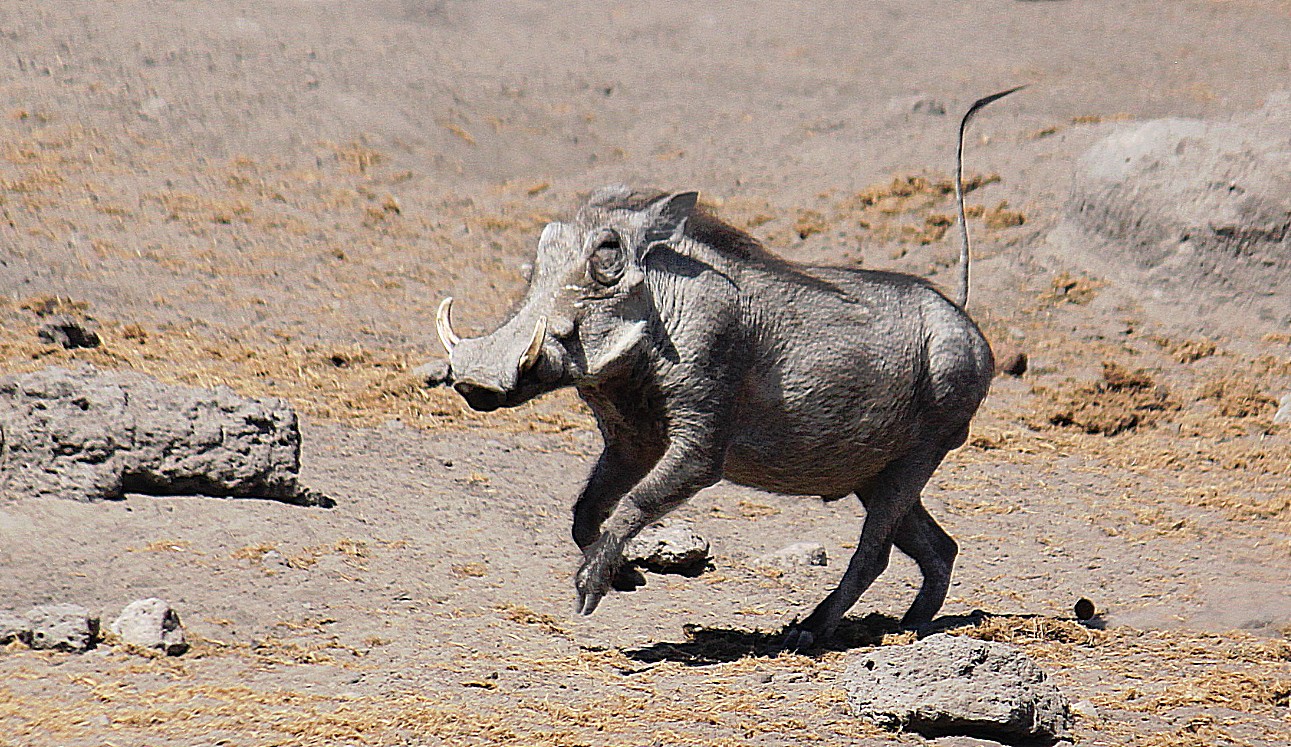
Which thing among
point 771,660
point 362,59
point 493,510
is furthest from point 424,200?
point 771,660

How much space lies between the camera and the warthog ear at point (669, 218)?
4617mm

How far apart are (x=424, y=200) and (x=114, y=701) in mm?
8171

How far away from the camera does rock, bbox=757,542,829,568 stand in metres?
6.00

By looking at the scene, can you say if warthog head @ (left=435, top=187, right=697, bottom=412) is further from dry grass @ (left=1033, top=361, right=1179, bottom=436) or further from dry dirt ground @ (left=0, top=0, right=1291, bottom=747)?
dry grass @ (left=1033, top=361, right=1179, bottom=436)

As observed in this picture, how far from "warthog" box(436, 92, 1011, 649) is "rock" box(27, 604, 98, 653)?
119 cm

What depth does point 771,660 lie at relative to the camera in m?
4.62

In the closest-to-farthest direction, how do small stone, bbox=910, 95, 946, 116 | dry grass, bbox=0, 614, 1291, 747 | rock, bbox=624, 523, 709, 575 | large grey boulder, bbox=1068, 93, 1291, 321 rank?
dry grass, bbox=0, 614, 1291, 747 → rock, bbox=624, 523, 709, 575 → large grey boulder, bbox=1068, 93, 1291, 321 → small stone, bbox=910, 95, 946, 116

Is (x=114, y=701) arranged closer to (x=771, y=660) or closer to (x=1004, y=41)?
(x=771, y=660)

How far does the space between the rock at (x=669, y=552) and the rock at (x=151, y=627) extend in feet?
6.18

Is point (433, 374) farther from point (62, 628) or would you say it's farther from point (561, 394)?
point (62, 628)

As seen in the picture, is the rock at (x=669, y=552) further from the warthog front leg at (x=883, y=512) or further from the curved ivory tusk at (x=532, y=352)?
the curved ivory tusk at (x=532, y=352)

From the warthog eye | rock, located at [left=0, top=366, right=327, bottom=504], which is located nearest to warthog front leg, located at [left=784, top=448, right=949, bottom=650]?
the warthog eye

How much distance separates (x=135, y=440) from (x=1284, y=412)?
6.32 m

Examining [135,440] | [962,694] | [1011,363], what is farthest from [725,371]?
[1011,363]
